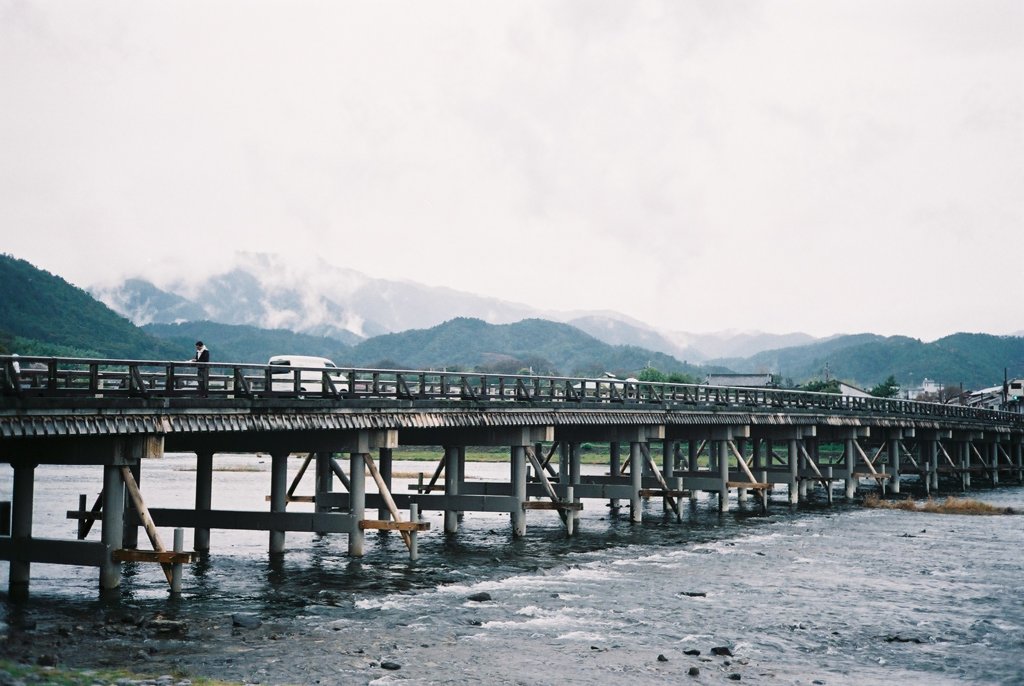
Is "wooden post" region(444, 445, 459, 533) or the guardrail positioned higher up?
the guardrail

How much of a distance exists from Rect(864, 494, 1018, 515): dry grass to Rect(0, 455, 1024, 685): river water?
1317cm

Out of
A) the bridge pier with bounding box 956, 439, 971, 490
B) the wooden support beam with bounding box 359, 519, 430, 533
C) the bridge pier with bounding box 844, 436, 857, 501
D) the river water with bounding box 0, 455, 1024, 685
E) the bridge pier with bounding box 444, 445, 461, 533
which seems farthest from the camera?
the bridge pier with bounding box 956, 439, 971, 490

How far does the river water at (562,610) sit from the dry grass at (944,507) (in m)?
13.2

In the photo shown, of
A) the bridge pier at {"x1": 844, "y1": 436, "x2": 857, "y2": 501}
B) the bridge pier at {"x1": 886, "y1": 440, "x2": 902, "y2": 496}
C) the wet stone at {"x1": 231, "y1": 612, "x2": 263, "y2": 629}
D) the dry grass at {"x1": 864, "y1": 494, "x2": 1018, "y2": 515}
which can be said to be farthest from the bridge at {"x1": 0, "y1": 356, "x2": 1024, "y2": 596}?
the bridge pier at {"x1": 886, "y1": 440, "x2": 902, "y2": 496}

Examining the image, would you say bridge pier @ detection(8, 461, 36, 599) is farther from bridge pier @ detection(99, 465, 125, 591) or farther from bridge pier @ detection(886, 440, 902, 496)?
bridge pier @ detection(886, 440, 902, 496)

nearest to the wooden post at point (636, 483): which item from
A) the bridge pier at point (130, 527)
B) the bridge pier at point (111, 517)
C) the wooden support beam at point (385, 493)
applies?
the wooden support beam at point (385, 493)

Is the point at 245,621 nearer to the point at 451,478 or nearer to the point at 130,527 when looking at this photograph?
the point at 130,527

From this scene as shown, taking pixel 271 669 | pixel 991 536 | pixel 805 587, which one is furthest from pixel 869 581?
pixel 271 669

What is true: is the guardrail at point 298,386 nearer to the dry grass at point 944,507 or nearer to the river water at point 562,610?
the river water at point 562,610

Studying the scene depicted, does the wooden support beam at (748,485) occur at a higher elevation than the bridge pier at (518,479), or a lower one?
lower

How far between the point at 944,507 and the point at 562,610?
3860 cm

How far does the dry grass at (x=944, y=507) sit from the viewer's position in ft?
190

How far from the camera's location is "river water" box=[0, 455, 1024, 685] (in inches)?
827

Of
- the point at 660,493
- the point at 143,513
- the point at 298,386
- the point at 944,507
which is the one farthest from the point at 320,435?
the point at 944,507
